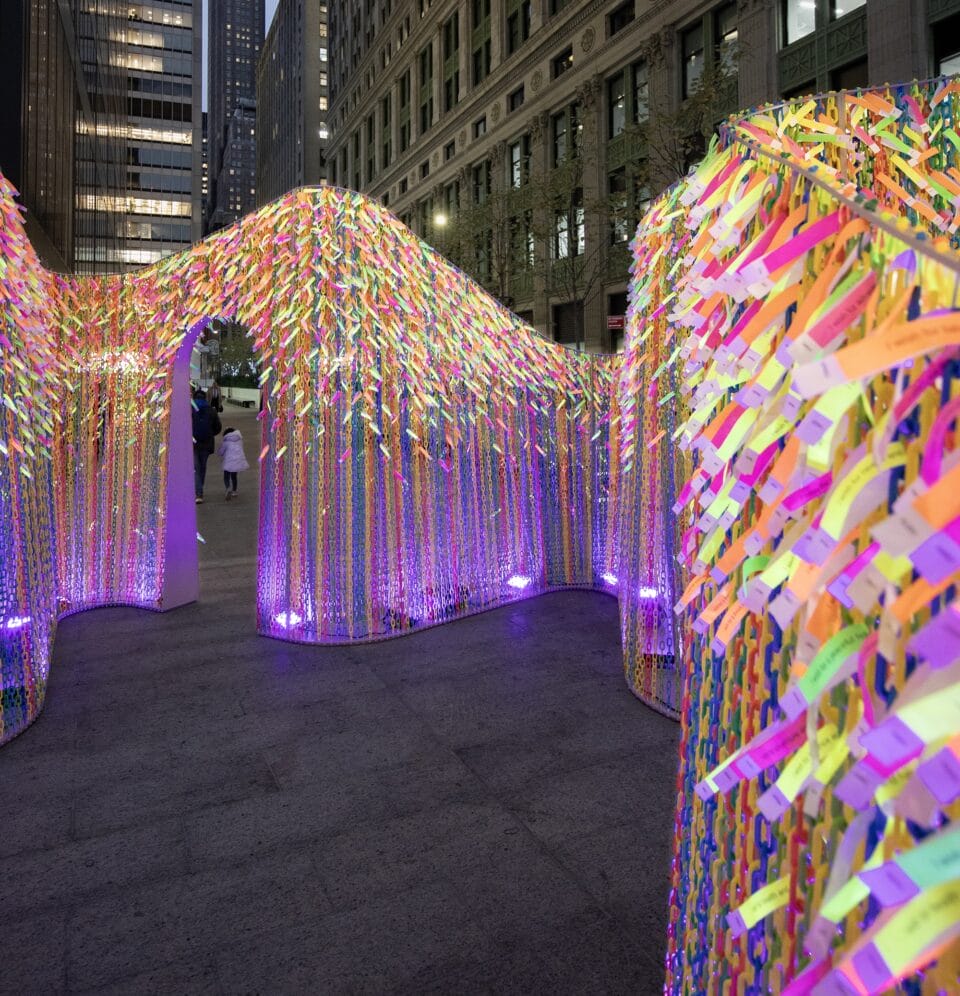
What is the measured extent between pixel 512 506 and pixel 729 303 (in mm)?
5829

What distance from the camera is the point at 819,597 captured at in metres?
1.10

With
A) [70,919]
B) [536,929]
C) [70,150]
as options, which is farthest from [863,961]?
[70,150]

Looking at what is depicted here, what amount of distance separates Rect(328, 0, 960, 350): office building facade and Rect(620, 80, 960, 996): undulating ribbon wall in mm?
14053

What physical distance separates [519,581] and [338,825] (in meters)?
4.30

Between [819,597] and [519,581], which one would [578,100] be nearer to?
[519,581]

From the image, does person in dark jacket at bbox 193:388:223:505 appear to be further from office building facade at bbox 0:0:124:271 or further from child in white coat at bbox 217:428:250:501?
office building facade at bbox 0:0:124:271

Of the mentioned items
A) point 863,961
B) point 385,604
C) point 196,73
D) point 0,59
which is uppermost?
point 196,73

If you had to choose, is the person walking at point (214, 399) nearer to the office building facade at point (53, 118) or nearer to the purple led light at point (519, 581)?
the office building facade at point (53, 118)

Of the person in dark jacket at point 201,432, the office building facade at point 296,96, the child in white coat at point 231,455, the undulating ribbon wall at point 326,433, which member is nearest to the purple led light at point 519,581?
the undulating ribbon wall at point 326,433

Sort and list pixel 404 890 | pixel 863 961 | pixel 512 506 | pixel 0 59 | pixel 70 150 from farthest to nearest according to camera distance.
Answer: pixel 70 150 < pixel 0 59 < pixel 512 506 < pixel 404 890 < pixel 863 961

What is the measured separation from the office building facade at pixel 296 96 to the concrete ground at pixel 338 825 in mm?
65621

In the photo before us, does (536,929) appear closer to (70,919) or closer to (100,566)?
(70,919)

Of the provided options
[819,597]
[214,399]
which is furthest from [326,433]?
[214,399]

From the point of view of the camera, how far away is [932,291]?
0.94 metres
